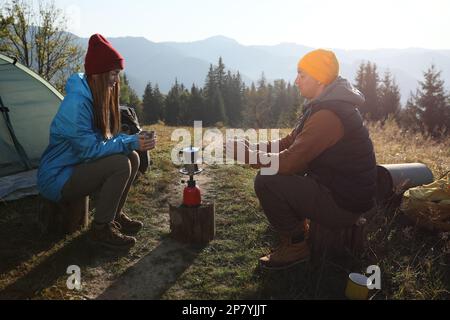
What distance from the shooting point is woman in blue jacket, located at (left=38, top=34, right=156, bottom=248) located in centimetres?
404

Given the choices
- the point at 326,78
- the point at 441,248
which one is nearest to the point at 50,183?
the point at 326,78

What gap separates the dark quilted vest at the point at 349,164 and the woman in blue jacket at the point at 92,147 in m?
1.98

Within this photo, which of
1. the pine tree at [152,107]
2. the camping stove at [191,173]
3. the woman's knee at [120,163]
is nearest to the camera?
the woman's knee at [120,163]

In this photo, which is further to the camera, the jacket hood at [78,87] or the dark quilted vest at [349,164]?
the jacket hood at [78,87]

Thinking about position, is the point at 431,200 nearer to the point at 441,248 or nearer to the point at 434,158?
the point at 441,248

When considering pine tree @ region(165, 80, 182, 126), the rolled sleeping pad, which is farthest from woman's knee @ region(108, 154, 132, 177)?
pine tree @ region(165, 80, 182, 126)

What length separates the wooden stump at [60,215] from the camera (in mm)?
4555

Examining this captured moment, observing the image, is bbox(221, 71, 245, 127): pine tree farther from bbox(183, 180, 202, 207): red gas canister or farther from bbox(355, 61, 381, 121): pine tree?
bbox(183, 180, 202, 207): red gas canister

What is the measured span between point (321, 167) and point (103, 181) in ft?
8.10

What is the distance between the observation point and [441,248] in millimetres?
4480

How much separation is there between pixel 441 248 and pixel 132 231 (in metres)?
3.90

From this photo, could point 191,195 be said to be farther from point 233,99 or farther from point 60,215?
point 233,99

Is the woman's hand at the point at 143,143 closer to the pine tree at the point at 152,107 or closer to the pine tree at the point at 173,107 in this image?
the pine tree at the point at 152,107

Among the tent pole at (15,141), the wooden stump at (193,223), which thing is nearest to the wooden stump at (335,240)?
the wooden stump at (193,223)
